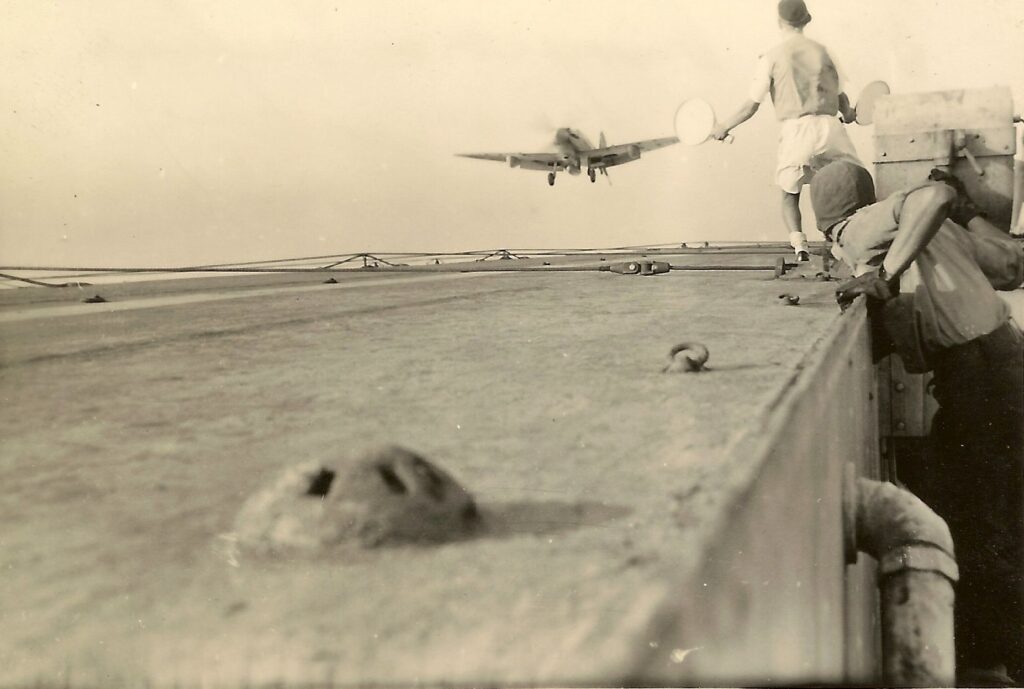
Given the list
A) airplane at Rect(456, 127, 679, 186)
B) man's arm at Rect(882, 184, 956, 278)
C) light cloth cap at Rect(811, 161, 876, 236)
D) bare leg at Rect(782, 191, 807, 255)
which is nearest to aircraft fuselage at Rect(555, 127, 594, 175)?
airplane at Rect(456, 127, 679, 186)

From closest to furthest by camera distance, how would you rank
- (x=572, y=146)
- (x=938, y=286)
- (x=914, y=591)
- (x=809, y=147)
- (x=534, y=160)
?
1. (x=914, y=591)
2. (x=938, y=286)
3. (x=809, y=147)
4. (x=534, y=160)
5. (x=572, y=146)

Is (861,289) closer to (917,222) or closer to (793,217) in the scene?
(917,222)

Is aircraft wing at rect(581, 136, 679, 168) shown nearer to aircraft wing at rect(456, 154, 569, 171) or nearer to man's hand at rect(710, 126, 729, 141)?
aircraft wing at rect(456, 154, 569, 171)

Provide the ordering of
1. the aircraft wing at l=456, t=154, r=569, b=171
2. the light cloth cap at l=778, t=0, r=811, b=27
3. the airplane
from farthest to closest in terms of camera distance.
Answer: the airplane, the aircraft wing at l=456, t=154, r=569, b=171, the light cloth cap at l=778, t=0, r=811, b=27

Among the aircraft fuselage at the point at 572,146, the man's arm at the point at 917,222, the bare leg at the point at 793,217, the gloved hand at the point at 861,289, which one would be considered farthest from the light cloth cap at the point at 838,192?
the aircraft fuselage at the point at 572,146

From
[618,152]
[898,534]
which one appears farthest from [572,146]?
[898,534]

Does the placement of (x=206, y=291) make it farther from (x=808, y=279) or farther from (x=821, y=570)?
(x=821, y=570)

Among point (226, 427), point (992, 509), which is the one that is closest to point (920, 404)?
point (992, 509)
